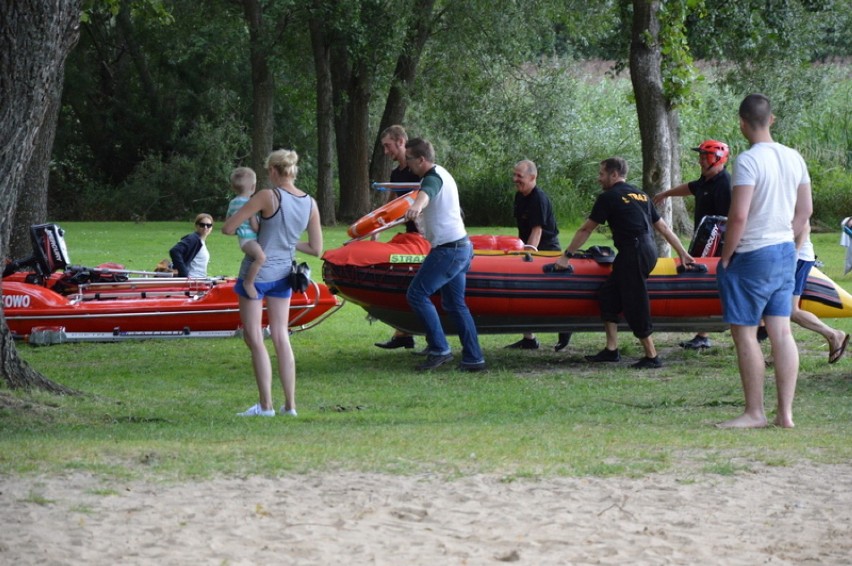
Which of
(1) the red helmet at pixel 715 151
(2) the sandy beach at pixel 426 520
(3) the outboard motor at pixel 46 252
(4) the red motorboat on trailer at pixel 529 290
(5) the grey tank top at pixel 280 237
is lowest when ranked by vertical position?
(2) the sandy beach at pixel 426 520

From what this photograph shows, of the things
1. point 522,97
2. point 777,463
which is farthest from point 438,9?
point 777,463

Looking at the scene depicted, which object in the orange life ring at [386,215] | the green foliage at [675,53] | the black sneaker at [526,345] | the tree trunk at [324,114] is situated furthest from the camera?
the tree trunk at [324,114]

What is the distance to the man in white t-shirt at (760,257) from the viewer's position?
771cm

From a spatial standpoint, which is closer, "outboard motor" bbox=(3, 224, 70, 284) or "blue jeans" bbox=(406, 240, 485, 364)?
"blue jeans" bbox=(406, 240, 485, 364)

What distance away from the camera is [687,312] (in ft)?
37.8

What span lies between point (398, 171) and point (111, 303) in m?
3.19

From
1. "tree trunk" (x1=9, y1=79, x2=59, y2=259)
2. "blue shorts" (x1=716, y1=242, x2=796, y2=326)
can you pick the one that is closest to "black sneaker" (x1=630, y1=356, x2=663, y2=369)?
"blue shorts" (x1=716, y1=242, x2=796, y2=326)

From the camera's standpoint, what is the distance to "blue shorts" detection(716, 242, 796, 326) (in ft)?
25.4

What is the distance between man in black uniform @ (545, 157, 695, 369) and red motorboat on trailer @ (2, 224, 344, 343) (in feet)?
9.60

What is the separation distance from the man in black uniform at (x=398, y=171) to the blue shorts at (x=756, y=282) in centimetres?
413

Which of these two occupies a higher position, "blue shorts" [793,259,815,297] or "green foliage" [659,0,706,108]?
"green foliage" [659,0,706,108]

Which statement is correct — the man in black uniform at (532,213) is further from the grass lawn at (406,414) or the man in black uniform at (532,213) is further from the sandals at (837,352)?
the sandals at (837,352)

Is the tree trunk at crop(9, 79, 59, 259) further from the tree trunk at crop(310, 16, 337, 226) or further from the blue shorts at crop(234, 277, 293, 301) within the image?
the tree trunk at crop(310, 16, 337, 226)

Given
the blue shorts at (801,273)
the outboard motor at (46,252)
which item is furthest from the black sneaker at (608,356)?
the outboard motor at (46,252)
